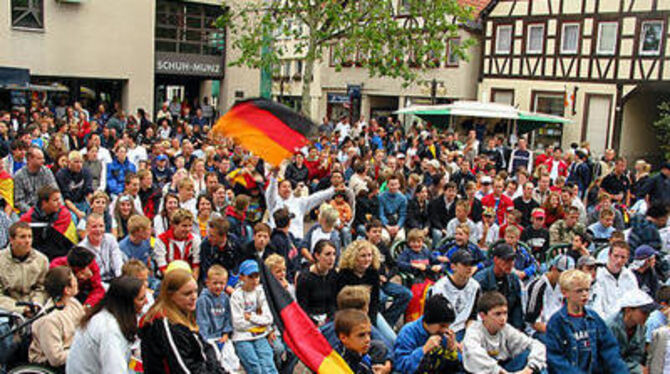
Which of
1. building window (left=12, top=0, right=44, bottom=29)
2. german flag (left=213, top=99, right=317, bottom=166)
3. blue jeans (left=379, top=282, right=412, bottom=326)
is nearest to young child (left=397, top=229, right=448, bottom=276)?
blue jeans (left=379, top=282, right=412, bottom=326)

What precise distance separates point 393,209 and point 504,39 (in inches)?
914

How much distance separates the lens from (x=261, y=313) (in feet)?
19.6

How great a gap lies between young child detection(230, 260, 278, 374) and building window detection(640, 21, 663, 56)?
985 inches

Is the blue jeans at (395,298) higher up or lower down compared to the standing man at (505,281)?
lower down

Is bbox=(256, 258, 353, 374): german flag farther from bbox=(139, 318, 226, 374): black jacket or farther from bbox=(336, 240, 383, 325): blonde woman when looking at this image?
bbox=(336, 240, 383, 325): blonde woman

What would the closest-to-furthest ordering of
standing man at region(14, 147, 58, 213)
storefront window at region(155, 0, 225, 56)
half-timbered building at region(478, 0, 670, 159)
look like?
standing man at region(14, 147, 58, 213) → half-timbered building at region(478, 0, 670, 159) → storefront window at region(155, 0, 225, 56)

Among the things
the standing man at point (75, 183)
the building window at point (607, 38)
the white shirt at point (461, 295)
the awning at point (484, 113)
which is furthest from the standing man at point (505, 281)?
the building window at point (607, 38)

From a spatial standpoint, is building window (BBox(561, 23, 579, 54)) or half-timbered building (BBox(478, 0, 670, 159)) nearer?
half-timbered building (BBox(478, 0, 670, 159))

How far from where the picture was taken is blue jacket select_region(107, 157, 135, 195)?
11039 millimetres

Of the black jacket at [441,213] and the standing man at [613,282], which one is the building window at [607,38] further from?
the standing man at [613,282]

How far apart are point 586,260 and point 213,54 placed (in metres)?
23.9

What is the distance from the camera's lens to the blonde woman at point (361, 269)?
20.0ft

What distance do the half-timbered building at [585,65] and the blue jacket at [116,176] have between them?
22.7m

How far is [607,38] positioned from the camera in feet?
89.8
